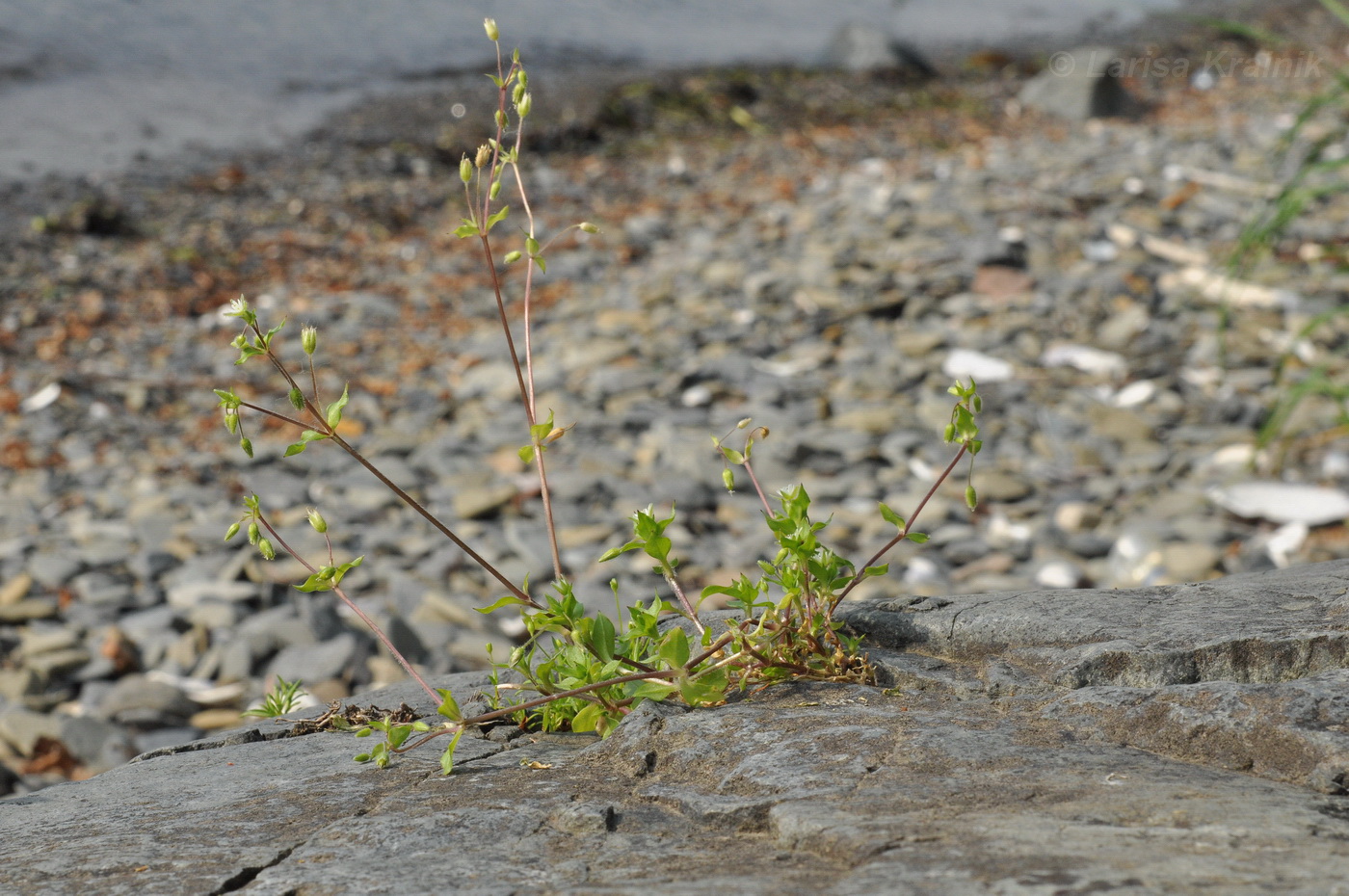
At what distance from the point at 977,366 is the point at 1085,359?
500mm

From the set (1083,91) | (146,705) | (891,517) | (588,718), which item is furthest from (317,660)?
(1083,91)

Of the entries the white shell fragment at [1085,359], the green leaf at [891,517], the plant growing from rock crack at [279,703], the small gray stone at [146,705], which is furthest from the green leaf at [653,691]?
the white shell fragment at [1085,359]

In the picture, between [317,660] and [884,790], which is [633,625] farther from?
[317,660]

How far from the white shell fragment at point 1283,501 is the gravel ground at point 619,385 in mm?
16

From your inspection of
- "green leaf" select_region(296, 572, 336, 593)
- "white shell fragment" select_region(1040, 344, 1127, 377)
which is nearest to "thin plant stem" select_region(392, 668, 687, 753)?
"green leaf" select_region(296, 572, 336, 593)

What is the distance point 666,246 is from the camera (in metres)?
6.94

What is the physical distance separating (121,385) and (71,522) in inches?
46.9

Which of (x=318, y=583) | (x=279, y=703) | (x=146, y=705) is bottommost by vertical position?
(x=146, y=705)

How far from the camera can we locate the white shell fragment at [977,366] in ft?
16.6

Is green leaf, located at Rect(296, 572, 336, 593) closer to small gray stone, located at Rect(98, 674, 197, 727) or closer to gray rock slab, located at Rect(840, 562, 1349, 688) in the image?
gray rock slab, located at Rect(840, 562, 1349, 688)

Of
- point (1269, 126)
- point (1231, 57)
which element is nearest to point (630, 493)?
point (1269, 126)

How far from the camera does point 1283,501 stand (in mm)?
3965

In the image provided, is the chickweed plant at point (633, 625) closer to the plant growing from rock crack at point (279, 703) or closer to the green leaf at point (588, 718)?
the green leaf at point (588, 718)

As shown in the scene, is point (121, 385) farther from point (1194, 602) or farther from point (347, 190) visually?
point (1194, 602)
